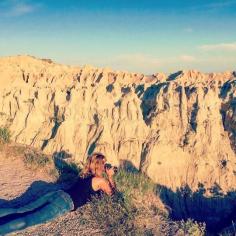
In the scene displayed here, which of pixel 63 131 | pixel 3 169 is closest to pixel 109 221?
pixel 3 169

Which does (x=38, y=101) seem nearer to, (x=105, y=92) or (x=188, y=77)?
(x=105, y=92)

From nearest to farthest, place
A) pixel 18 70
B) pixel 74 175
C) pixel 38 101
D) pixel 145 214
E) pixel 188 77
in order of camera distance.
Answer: pixel 145 214
pixel 74 175
pixel 38 101
pixel 18 70
pixel 188 77

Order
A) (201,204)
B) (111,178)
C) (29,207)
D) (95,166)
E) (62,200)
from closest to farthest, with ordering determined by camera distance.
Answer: (29,207) → (62,200) → (111,178) → (95,166) → (201,204)

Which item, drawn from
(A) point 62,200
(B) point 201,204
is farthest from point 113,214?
(B) point 201,204

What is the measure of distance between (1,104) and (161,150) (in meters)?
10.4

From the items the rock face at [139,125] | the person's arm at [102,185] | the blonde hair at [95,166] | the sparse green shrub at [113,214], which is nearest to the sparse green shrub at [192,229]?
the sparse green shrub at [113,214]

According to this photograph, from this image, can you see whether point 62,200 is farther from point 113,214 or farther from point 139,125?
point 139,125

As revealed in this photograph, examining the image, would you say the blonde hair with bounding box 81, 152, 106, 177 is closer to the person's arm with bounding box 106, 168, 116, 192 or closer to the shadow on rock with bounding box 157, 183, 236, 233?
the person's arm with bounding box 106, 168, 116, 192

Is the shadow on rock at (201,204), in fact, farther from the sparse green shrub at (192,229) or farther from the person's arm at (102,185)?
the sparse green shrub at (192,229)

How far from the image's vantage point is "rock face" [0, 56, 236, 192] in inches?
1167

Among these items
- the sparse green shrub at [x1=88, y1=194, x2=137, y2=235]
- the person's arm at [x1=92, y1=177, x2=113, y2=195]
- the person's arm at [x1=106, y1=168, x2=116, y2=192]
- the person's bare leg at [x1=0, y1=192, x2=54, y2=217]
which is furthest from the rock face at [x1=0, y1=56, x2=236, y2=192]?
the sparse green shrub at [x1=88, y1=194, x2=137, y2=235]

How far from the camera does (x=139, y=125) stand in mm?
30891

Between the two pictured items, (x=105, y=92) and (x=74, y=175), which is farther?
(x=105, y=92)

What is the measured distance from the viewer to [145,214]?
11.4 meters
